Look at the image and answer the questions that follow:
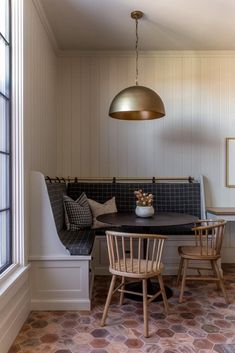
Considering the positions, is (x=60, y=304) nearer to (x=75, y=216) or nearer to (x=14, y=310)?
(x=14, y=310)

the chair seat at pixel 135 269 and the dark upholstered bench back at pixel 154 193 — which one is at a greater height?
the dark upholstered bench back at pixel 154 193

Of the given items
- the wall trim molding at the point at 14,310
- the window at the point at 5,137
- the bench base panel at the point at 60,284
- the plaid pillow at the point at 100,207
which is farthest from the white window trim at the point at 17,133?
the plaid pillow at the point at 100,207

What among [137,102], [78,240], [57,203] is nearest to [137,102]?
[137,102]

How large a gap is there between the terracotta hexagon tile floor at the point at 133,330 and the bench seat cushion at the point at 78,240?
0.53 metres

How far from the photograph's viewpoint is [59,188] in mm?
3414

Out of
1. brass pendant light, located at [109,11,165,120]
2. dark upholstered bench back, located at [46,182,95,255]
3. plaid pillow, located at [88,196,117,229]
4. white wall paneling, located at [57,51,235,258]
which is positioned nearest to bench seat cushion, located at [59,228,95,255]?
dark upholstered bench back, located at [46,182,95,255]

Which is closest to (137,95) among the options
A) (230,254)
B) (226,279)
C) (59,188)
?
(59,188)

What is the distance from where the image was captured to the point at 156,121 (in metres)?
4.25

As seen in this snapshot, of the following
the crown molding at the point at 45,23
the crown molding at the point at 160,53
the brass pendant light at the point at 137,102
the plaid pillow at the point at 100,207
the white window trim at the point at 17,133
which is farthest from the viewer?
the crown molding at the point at 160,53

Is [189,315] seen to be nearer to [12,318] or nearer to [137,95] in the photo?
[12,318]

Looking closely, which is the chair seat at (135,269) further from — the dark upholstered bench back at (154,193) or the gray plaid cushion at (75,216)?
the dark upholstered bench back at (154,193)

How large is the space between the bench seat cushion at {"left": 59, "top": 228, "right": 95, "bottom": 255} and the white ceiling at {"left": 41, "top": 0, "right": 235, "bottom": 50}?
232 centimetres

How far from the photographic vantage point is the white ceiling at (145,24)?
9.88 feet

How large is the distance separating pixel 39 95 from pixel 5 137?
95 cm
